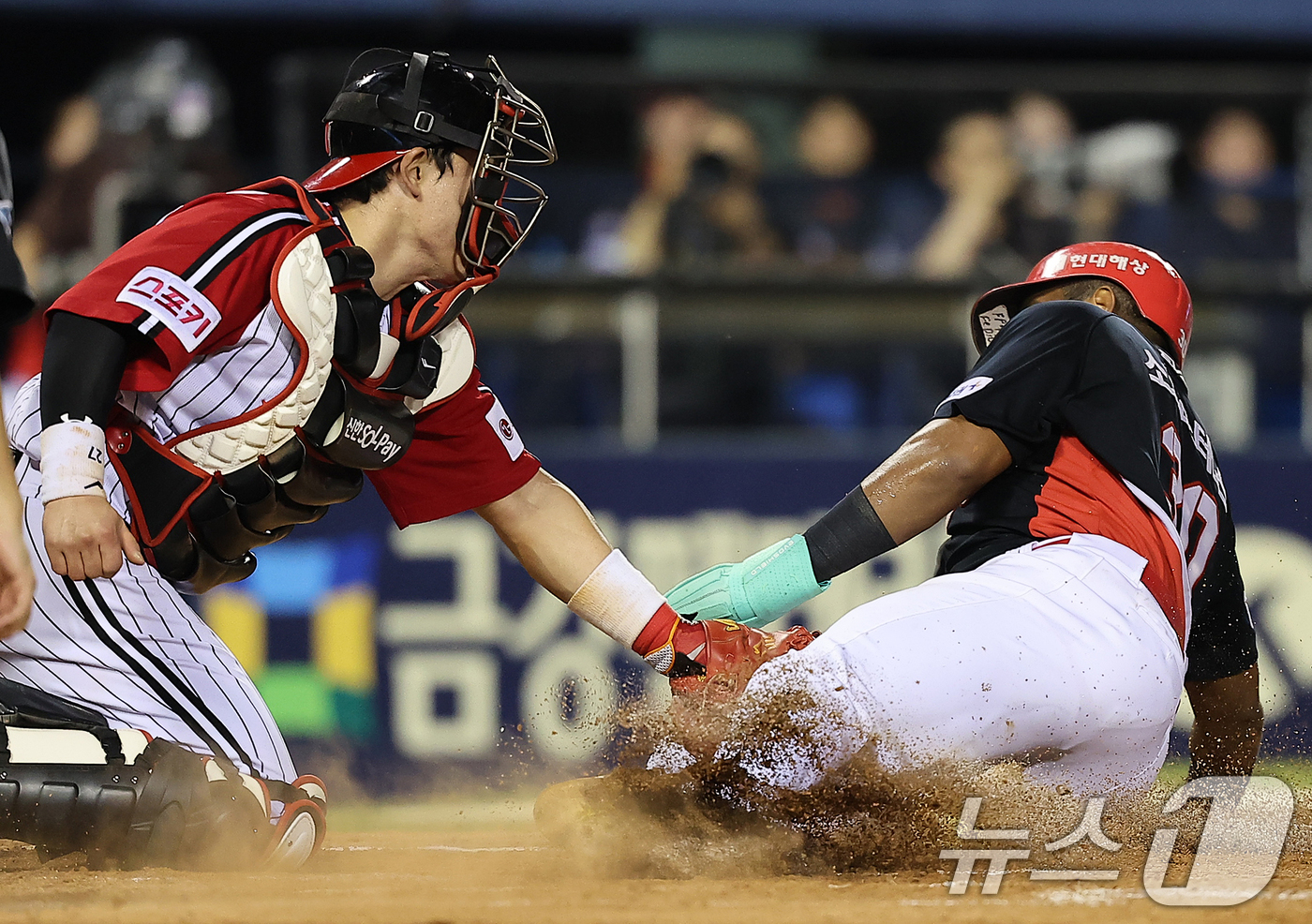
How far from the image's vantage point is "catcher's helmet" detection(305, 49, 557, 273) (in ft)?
12.6

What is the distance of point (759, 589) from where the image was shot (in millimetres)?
3895

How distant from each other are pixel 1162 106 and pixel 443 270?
5843mm

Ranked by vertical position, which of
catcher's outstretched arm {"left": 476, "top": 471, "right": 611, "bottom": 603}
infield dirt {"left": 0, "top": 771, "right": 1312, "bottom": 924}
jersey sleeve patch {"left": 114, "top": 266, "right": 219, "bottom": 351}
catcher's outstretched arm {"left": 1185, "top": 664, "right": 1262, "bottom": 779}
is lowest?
catcher's outstretched arm {"left": 1185, "top": 664, "right": 1262, "bottom": 779}

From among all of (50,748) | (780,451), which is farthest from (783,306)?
(50,748)

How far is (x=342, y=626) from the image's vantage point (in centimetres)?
696

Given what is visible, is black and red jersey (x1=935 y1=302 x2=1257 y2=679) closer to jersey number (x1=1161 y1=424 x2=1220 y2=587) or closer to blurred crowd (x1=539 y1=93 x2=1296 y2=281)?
jersey number (x1=1161 y1=424 x2=1220 y2=587)

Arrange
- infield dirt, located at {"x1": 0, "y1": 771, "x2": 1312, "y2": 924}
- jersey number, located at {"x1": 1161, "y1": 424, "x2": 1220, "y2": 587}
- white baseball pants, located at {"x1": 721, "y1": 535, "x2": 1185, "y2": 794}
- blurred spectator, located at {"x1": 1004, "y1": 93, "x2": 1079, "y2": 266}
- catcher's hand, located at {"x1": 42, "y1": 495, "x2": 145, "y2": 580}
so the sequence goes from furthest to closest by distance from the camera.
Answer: blurred spectator, located at {"x1": 1004, "y1": 93, "x2": 1079, "y2": 266} < jersey number, located at {"x1": 1161, "y1": 424, "x2": 1220, "y2": 587} < white baseball pants, located at {"x1": 721, "y1": 535, "x2": 1185, "y2": 794} < catcher's hand, located at {"x1": 42, "y1": 495, "x2": 145, "y2": 580} < infield dirt, located at {"x1": 0, "y1": 771, "x2": 1312, "y2": 924}

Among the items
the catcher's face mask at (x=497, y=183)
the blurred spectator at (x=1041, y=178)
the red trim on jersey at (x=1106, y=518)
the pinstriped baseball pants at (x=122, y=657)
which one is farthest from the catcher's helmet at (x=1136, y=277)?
the blurred spectator at (x=1041, y=178)

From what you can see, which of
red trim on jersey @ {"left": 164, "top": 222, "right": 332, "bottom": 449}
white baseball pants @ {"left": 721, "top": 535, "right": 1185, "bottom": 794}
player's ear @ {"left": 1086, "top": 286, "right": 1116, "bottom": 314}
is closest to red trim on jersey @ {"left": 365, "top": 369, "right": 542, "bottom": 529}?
red trim on jersey @ {"left": 164, "top": 222, "right": 332, "bottom": 449}

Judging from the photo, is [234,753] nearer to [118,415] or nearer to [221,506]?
[221,506]

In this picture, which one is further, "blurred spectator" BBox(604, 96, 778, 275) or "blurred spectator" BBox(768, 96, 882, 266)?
"blurred spectator" BBox(768, 96, 882, 266)

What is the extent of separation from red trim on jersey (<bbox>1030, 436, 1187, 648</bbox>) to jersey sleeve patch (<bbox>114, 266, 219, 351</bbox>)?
2.10m

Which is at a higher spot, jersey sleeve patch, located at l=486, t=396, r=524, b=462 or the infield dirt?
jersey sleeve patch, located at l=486, t=396, r=524, b=462

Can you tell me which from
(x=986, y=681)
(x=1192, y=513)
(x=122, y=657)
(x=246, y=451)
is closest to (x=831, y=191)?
(x=1192, y=513)
